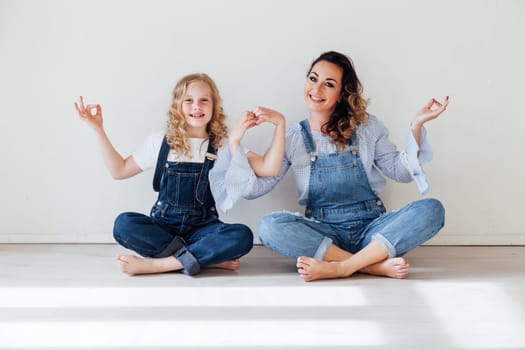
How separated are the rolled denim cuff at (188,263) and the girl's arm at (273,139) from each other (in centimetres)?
31

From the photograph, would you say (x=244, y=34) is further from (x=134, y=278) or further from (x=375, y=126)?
(x=134, y=278)

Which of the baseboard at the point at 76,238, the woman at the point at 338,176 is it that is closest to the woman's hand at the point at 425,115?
Answer: the woman at the point at 338,176

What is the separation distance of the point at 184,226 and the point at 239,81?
497 millimetres

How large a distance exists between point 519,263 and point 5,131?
5.24 ft

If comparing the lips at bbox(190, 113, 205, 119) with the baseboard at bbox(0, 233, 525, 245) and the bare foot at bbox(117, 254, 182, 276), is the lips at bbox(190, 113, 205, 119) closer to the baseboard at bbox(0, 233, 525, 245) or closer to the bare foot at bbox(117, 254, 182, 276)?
the bare foot at bbox(117, 254, 182, 276)

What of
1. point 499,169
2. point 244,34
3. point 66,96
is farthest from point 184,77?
point 499,169

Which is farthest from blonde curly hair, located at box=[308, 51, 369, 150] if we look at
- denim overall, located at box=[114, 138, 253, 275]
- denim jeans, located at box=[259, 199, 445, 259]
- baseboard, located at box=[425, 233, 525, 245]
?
baseboard, located at box=[425, 233, 525, 245]

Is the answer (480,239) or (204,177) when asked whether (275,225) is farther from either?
(480,239)

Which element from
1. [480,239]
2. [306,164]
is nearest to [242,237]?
[306,164]

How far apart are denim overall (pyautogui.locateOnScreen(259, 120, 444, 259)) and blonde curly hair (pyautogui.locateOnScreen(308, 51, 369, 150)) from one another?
4cm

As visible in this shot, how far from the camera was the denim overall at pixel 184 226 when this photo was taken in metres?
1.86

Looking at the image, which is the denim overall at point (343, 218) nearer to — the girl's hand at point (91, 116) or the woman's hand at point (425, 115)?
the woman's hand at point (425, 115)

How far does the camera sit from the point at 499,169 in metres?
2.21

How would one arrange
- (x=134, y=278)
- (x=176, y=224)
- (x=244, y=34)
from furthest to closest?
(x=244, y=34)
(x=176, y=224)
(x=134, y=278)
